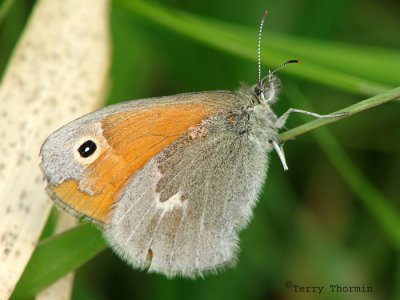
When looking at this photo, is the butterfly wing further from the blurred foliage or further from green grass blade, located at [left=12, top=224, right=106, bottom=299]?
the blurred foliage

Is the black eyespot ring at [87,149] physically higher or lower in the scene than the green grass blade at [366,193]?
higher

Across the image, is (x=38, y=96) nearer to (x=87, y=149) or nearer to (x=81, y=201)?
(x=87, y=149)

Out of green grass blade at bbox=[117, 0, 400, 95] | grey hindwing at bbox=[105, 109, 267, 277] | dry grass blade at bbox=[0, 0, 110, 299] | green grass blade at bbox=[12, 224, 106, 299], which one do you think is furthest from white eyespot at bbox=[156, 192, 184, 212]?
green grass blade at bbox=[117, 0, 400, 95]

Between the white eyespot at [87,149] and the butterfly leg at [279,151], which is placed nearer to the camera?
the white eyespot at [87,149]

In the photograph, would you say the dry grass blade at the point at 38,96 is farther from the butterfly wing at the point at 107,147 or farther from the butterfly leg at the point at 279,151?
the butterfly leg at the point at 279,151

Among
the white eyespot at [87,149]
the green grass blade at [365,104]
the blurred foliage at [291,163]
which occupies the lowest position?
the blurred foliage at [291,163]

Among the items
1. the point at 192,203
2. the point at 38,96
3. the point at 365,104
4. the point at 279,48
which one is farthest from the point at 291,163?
the point at 38,96

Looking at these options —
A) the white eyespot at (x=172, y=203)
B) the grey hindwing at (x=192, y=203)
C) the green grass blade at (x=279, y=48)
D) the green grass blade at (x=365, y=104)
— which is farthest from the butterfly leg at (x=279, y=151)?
the white eyespot at (x=172, y=203)
